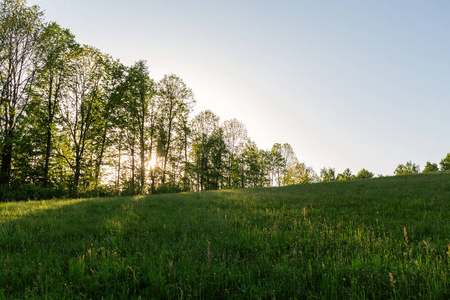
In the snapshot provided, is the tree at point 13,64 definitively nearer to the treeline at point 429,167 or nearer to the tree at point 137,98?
the tree at point 137,98

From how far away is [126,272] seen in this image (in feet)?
9.98

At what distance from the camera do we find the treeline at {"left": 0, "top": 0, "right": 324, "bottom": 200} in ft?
69.2

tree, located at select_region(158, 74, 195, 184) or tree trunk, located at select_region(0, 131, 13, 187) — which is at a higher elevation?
tree, located at select_region(158, 74, 195, 184)

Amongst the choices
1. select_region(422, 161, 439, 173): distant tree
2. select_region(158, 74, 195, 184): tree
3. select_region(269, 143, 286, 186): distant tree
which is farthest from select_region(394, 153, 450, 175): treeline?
select_region(158, 74, 195, 184): tree

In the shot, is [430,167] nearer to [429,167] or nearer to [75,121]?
[429,167]

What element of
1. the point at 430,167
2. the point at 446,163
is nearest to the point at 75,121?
the point at 446,163

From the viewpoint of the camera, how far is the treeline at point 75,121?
2111 centimetres

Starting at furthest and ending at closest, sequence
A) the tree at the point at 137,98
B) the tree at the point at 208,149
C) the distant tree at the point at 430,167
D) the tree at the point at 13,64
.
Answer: the distant tree at the point at 430,167 < the tree at the point at 208,149 < the tree at the point at 137,98 < the tree at the point at 13,64

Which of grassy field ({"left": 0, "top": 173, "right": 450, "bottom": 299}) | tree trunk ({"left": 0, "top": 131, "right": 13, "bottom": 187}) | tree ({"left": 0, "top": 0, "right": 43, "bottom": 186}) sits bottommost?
grassy field ({"left": 0, "top": 173, "right": 450, "bottom": 299})

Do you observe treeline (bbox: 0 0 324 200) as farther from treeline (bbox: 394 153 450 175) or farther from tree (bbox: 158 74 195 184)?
treeline (bbox: 394 153 450 175)

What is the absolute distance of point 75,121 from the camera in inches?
1097

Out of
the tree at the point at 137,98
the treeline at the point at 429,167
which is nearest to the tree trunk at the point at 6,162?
the tree at the point at 137,98

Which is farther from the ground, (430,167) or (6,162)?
(430,167)

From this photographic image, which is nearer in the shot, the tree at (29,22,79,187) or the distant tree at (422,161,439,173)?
the tree at (29,22,79,187)
